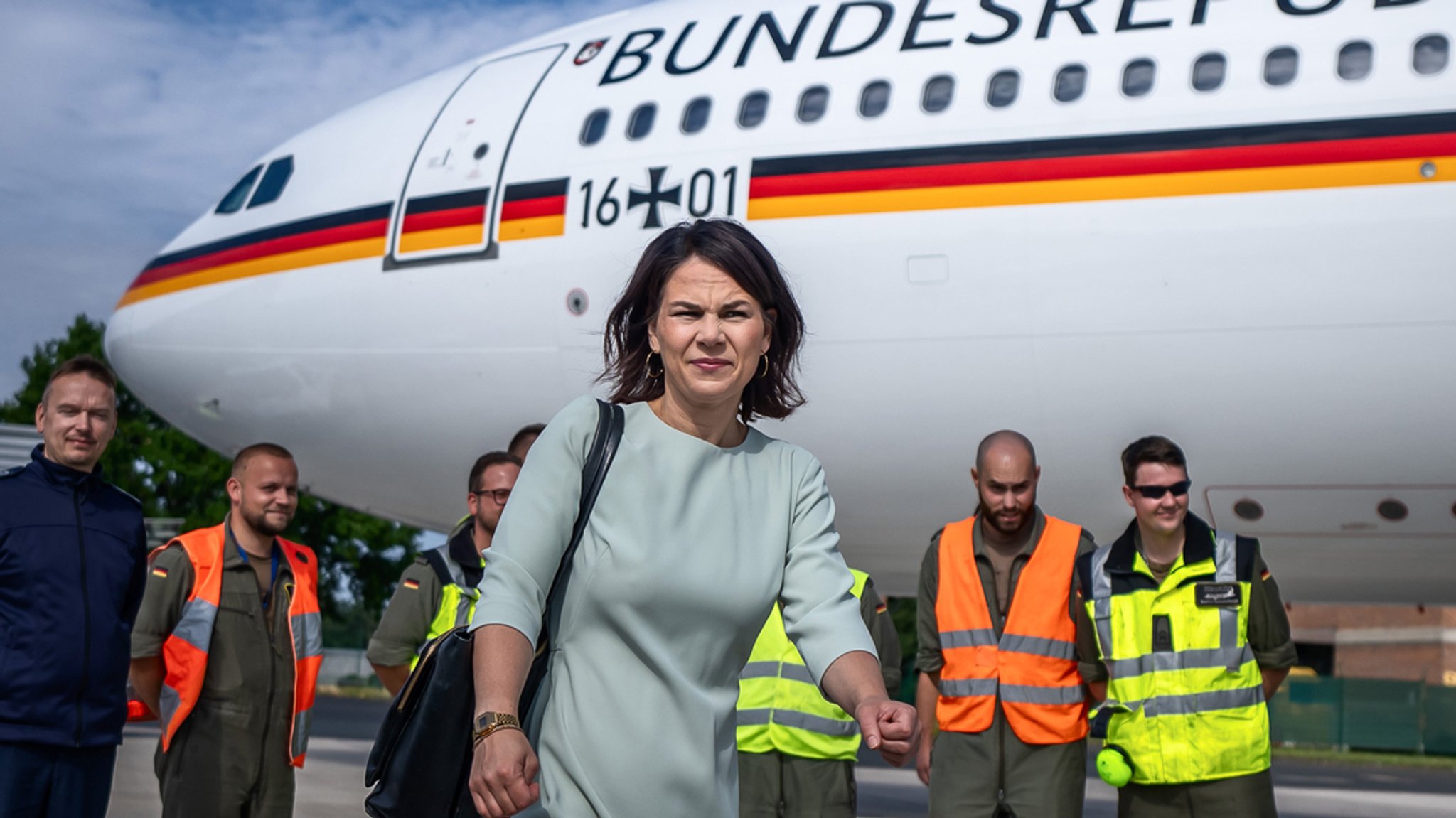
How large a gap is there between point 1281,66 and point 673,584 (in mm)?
5662

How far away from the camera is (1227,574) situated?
446 centimetres

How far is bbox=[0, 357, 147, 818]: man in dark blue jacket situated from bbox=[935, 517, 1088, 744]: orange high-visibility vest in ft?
8.69

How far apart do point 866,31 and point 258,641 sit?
453 centimetres

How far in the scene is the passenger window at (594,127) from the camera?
8.26m

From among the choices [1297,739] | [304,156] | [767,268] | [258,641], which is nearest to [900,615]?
[1297,739]

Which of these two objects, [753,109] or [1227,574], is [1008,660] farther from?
[753,109]

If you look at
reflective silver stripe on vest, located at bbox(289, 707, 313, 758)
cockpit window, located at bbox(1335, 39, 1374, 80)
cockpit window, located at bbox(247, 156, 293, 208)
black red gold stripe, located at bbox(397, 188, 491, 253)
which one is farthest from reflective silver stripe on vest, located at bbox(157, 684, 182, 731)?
cockpit window, located at bbox(1335, 39, 1374, 80)

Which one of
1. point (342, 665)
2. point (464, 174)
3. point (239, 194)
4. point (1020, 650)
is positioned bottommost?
point (342, 665)

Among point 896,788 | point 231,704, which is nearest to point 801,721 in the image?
point 231,704

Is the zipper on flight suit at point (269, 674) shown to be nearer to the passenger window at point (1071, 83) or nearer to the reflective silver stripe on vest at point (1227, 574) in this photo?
the reflective silver stripe on vest at point (1227, 574)

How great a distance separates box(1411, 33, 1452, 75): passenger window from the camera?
6.46 metres

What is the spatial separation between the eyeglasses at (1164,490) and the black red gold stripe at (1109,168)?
2616mm

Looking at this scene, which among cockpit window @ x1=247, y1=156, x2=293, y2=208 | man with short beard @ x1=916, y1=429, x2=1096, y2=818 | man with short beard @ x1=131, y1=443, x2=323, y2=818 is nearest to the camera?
man with short beard @ x1=916, y1=429, x2=1096, y2=818

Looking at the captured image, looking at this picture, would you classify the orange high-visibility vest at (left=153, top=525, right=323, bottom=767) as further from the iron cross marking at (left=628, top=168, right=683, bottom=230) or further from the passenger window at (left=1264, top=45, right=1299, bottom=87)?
the passenger window at (left=1264, top=45, right=1299, bottom=87)
